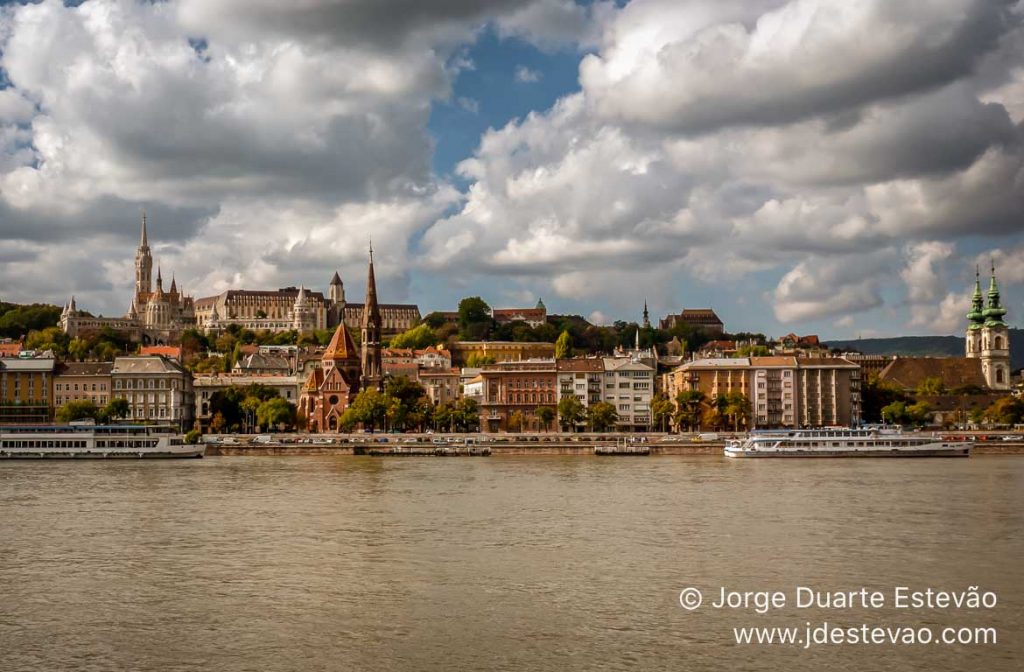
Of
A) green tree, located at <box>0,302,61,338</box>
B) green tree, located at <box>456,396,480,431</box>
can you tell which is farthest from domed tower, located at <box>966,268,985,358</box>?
green tree, located at <box>0,302,61,338</box>

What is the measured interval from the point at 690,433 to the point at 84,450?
1780 inches

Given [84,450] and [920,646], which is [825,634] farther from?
[84,450]

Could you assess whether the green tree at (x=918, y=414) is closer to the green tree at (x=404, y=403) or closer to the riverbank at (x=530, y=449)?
the riverbank at (x=530, y=449)

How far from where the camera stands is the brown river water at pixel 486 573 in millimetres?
18438

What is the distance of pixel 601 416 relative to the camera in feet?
308

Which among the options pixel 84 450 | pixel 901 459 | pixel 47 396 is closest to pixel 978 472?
pixel 901 459

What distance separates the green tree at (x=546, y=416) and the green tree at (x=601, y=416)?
343cm

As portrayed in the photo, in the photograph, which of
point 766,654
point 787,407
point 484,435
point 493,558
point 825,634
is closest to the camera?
point 766,654

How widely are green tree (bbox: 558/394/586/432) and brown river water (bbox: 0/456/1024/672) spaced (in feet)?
155

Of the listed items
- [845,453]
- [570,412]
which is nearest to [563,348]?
[570,412]

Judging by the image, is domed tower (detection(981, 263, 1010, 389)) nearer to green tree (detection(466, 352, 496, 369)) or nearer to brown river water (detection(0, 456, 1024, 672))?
green tree (detection(466, 352, 496, 369))

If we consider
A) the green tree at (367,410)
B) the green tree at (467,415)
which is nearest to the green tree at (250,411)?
the green tree at (367,410)

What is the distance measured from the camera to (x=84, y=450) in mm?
72312

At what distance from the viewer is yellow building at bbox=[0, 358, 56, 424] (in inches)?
3880
